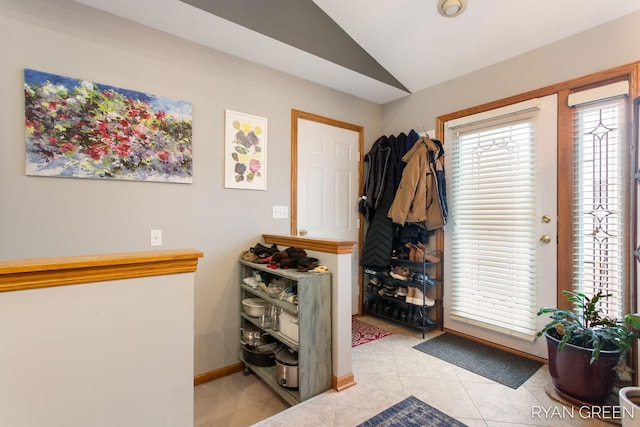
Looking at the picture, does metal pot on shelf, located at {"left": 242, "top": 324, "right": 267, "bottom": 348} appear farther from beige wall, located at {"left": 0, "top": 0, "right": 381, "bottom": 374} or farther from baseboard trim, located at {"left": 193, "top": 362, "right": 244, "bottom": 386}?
baseboard trim, located at {"left": 193, "top": 362, "right": 244, "bottom": 386}

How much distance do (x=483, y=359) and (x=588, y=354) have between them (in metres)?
0.76

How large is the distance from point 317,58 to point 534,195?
2.01m

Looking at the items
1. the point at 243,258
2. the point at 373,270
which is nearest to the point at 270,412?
the point at 243,258

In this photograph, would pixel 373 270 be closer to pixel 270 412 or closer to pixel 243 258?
pixel 243 258

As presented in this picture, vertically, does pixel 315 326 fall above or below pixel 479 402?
above

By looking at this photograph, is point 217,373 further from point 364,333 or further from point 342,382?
point 364,333

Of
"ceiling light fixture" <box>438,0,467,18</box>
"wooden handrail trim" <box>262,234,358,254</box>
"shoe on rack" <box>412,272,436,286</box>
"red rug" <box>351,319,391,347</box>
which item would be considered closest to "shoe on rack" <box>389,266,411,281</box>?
"shoe on rack" <box>412,272,436,286</box>

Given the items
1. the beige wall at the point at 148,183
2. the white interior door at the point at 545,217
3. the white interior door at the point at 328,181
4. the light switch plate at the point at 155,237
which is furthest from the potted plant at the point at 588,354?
the light switch plate at the point at 155,237

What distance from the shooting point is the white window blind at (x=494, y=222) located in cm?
232

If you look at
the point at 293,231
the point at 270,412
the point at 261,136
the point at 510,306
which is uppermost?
the point at 261,136

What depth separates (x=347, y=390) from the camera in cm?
188

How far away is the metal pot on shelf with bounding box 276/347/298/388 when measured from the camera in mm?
1809

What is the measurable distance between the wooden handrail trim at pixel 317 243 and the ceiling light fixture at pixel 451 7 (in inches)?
68.7

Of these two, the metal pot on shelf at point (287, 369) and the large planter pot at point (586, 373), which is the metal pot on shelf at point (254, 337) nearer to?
the metal pot on shelf at point (287, 369)
